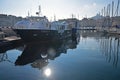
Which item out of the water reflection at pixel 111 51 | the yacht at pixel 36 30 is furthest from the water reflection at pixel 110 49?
the yacht at pixel 36 30

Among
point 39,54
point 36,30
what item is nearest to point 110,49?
point 39,54

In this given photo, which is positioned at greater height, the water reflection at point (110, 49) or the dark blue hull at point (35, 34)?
the dark blue hull at point (35, 34)

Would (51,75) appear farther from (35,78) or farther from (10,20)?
(10,20)

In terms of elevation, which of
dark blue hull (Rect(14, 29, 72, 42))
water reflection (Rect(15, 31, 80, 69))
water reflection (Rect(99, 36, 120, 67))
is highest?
dark blue hull (Rect(14, 29, 72, 42))

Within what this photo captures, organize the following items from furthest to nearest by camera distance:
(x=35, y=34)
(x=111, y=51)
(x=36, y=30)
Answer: (x=35, y=34) → (x=36, y=30) → (x=111, y=51)

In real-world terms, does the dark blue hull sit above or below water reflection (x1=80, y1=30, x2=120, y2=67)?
above

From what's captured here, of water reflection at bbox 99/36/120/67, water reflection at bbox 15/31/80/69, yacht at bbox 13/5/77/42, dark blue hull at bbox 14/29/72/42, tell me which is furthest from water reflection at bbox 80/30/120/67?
yacht at bbox 13/5/77/42

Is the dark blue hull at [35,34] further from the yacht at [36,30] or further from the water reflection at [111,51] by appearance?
the water reflection at [111,51]

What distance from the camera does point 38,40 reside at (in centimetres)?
3628

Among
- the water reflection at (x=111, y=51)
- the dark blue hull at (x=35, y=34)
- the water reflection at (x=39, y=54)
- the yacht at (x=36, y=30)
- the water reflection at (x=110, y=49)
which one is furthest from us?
the yacht at (x=36, y=30)

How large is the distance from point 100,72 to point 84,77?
87.5 inches

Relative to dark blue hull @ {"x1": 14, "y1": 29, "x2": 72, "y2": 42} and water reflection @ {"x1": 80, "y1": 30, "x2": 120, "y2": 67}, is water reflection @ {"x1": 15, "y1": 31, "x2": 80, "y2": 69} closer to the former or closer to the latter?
dark blue hull @ {"x1": 14, "y1": 29, "x2": 72, "y2": 42}

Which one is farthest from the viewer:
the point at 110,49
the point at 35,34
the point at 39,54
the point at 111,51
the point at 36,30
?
the point at 35,34

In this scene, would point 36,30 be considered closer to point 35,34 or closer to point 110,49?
point 35,34
